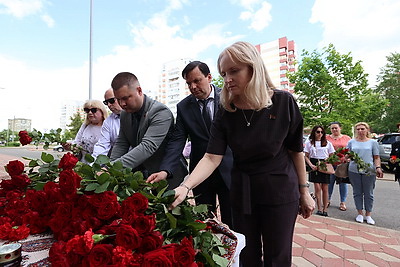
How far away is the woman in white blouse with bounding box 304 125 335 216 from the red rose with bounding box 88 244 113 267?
166 inches

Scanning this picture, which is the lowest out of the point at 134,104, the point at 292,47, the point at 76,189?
the point at 76,189

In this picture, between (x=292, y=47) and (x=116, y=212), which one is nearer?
(x=116, y=212)

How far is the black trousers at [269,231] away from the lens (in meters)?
1.36

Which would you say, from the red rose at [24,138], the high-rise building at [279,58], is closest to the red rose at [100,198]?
the red rose at [24,138]

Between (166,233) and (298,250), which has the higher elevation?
(166,233)

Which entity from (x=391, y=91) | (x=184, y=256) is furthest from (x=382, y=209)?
(x=391, y=91)

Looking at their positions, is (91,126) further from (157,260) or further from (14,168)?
(157,260)

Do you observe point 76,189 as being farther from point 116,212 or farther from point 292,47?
point 292,47

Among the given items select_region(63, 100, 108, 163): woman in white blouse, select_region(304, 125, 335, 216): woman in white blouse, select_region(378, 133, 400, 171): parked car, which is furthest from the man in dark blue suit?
select_region(378, 133, 400, 171): parked car

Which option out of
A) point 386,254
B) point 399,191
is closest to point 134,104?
point 386,254

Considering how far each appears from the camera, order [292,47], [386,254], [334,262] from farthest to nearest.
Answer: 1. [292,47]
2. [386,254]
3. [334,262]

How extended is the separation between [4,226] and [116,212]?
0.46 meters

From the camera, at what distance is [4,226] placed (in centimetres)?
96

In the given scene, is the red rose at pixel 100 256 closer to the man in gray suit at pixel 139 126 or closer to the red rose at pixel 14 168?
the red rose at pixel 14 168
